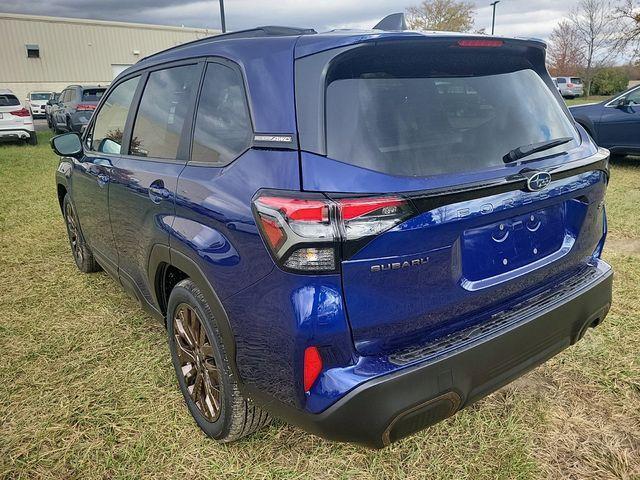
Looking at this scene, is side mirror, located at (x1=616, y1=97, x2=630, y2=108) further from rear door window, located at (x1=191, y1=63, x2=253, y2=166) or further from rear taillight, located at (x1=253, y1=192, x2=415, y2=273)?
rear taillight, located at (x1=253, y1=192, x2=415, y2=273)

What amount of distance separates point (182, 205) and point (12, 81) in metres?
45.0

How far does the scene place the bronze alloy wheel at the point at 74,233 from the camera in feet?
14.2

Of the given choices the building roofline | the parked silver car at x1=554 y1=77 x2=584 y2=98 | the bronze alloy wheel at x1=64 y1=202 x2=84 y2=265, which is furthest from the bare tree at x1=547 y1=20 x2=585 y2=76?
the bronze alloy wheel at x1=64 y1=202 x2=84 y2=265

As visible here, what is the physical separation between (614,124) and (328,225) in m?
8.79

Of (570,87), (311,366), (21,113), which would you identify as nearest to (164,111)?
(311,366)

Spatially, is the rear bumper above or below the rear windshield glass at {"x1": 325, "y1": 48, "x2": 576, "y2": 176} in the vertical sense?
below

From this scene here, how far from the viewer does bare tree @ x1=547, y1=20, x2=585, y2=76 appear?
42.5 m

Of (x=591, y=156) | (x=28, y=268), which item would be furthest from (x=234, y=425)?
(x=28, y=268)

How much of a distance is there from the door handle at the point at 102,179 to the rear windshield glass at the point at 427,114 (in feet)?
6.19

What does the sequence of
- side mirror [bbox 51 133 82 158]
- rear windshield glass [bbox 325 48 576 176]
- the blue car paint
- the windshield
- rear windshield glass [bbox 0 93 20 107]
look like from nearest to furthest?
1. rear windshield glass [bbox 325 48 576 176]
2. side mirror [bbox 51 133 82 158]
3. the blue car paint
4. rear windshield glass [bbox 0 93 20 107]
5. the windshield

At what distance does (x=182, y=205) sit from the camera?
2.16 metres

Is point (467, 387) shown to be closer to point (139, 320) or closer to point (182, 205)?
point (182, 205)

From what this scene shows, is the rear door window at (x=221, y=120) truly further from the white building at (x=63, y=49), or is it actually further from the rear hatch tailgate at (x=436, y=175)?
the white building at (x=63, y=49)

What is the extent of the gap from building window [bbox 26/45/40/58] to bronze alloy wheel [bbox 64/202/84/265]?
140ft
